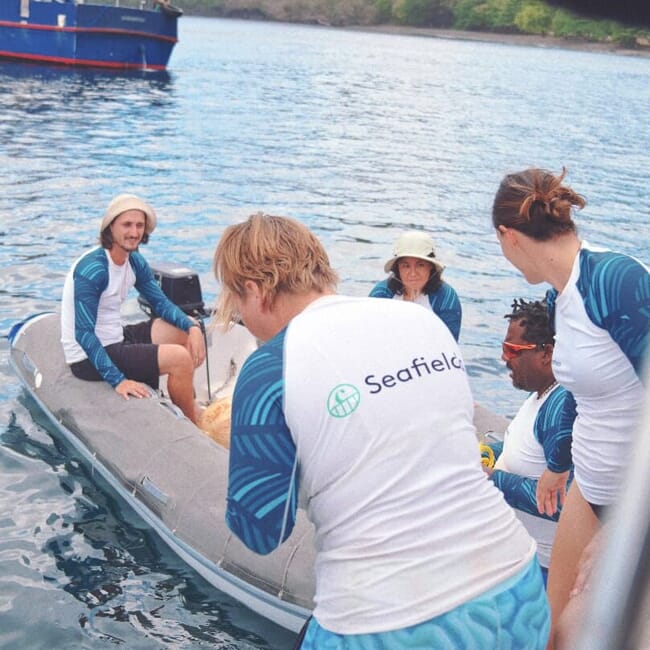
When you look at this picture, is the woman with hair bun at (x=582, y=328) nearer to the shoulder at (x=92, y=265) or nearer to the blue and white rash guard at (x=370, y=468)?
the blue and white rash guard at (x=370, y=468)

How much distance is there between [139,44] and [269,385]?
31.0 meters

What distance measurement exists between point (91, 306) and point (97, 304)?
0.07 metres

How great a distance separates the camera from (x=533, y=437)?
3.77m

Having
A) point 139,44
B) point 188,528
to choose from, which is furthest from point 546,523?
point 139,44

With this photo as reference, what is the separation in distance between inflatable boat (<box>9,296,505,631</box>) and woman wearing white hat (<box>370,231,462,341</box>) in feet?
2.11

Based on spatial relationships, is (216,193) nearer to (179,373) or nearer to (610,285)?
(179,373)

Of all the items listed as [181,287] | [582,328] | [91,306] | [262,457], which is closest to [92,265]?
[91,306]

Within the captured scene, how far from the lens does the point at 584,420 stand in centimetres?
304

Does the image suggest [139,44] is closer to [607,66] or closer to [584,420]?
[584,420]

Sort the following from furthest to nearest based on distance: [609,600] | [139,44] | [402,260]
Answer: [139,44] → [402,260] → [609,600]

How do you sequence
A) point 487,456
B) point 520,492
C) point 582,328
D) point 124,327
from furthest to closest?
point 124,327
point 487,456
point 520,492
point 582,328

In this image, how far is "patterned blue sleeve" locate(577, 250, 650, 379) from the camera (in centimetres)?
276

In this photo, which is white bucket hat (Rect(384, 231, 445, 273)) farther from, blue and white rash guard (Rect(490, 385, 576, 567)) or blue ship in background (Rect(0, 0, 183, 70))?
blue ship in background (Rect(0, 0, 183, 70))

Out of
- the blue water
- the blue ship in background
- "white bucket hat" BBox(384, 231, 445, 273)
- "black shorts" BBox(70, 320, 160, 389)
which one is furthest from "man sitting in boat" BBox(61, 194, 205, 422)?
the blue ship in background
